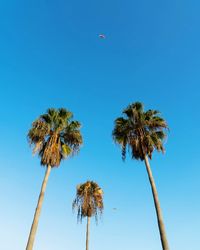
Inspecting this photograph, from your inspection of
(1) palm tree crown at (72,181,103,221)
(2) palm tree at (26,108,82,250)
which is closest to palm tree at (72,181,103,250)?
(1) palm tree crown at (72,181,103,221)

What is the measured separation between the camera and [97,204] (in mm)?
32969

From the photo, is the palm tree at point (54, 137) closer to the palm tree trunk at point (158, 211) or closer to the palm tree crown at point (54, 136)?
the palm tree crown at point (54, 136)

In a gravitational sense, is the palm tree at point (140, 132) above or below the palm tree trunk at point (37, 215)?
above

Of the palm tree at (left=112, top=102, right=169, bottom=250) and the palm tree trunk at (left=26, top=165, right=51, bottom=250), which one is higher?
the palm tree at (left=112, top=102, right=169, bottom=250)

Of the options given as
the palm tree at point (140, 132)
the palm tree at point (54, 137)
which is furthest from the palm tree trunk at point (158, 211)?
the palm tree at point (54, 137)

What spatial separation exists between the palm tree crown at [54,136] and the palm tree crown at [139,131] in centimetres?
386

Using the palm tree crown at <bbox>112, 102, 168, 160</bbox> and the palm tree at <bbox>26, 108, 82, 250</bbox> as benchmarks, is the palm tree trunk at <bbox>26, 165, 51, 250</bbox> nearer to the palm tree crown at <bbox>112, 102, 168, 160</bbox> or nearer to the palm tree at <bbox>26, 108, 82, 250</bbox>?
the palm tree at <bbox>26, 108, 82, 250</bbox>

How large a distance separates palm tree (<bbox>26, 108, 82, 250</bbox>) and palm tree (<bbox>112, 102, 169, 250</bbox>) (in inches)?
153

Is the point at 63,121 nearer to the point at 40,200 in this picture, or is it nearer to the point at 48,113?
the point at 48,113

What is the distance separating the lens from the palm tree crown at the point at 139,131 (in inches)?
812

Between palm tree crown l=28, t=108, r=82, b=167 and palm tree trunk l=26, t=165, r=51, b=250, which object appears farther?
palm tree crown l=28, t=108, r=82, b=167

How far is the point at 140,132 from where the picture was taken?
2102 cm

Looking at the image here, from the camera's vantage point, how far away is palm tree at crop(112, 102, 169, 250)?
67.5ft

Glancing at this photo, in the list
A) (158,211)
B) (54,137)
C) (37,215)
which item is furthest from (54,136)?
(158,211)
